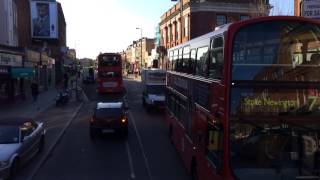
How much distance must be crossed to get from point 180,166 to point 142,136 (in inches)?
286

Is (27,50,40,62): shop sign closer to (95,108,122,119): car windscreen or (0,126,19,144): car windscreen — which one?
(95,108,122,119): car windscreen

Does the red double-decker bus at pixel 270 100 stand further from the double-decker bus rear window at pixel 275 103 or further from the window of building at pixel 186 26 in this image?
the window of building at pixel 186 26

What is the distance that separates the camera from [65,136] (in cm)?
2483

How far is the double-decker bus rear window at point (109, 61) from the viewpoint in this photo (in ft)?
173

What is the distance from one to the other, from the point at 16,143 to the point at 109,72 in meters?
37.1

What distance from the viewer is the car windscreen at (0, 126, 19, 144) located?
1623 cm

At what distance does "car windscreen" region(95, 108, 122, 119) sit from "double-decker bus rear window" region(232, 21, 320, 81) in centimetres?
1455

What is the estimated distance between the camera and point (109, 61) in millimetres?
52844

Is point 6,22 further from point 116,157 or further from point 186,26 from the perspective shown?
point 116,157

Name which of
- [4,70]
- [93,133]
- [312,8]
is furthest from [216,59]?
[4,70]

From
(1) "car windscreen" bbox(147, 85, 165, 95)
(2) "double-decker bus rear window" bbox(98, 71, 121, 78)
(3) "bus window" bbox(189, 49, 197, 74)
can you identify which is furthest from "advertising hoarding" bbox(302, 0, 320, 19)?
(2) "double-decker bus rear window" bbox(98, 71, 121, 78)

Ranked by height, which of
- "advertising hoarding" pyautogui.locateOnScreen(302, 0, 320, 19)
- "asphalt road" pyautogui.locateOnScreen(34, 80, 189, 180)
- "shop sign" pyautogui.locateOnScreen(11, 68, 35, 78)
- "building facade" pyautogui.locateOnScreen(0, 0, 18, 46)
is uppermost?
"building facade" pyautogui.locateOnScreen(0, 0, 18, 46)

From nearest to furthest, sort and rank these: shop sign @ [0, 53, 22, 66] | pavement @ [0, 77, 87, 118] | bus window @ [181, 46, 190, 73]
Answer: bus window @ [181, 46, 190, 73] < pavement @ [0, 77, 87, 118] < shop sign @ [0, 53, 22, 66]

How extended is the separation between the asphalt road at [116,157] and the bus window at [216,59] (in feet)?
18.9
